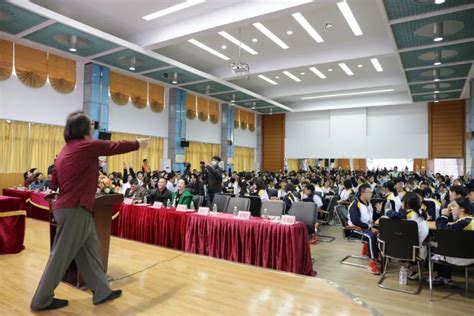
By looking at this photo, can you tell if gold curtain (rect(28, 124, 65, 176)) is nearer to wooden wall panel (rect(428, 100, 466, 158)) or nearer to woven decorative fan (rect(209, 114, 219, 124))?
woven decorative fan (rect(209, 114, 219, 124))

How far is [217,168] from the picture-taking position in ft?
22.4

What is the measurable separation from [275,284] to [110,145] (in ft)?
6.93

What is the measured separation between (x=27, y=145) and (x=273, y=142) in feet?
45.0

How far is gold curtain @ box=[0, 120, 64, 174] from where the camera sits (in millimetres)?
8898

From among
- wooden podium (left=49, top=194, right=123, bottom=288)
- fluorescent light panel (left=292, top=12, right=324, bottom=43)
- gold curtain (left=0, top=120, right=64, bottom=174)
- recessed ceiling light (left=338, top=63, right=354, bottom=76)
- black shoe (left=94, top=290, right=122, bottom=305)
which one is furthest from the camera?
recessed ceiling light (left=338, top=63, right=354, bottom=76)

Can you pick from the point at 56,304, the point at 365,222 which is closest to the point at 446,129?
the point at 365,222

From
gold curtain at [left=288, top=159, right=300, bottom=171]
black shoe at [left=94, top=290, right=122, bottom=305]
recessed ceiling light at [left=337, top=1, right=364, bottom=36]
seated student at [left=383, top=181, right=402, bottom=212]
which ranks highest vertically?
recessed ceiling light at [left=337, top=1, right=364, bottom=36]

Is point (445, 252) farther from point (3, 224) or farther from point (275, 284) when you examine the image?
point (3, 224)

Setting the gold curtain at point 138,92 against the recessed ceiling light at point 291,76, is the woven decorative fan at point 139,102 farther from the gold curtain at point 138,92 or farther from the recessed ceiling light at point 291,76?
the recessed ceiling light at point 291,76

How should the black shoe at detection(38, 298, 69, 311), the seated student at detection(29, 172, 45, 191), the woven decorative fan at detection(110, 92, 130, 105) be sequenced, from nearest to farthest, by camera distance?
the black shoe at detection(38, 298, 69, 311) → the seated student at detection(29, 172, 45, 191) → the woven decorative fan at detection(110, 92, 130, 105)

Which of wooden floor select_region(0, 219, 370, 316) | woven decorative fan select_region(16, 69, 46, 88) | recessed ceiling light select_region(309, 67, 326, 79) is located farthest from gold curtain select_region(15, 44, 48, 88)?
recessed ceiling light select_region(309, 67, 326, 79)

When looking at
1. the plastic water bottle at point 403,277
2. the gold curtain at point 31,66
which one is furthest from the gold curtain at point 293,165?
the plastic water bottle at point 403,277

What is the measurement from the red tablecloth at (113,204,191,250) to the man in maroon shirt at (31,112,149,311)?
6.78ft

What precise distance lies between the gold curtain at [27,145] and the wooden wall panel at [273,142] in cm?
1267
